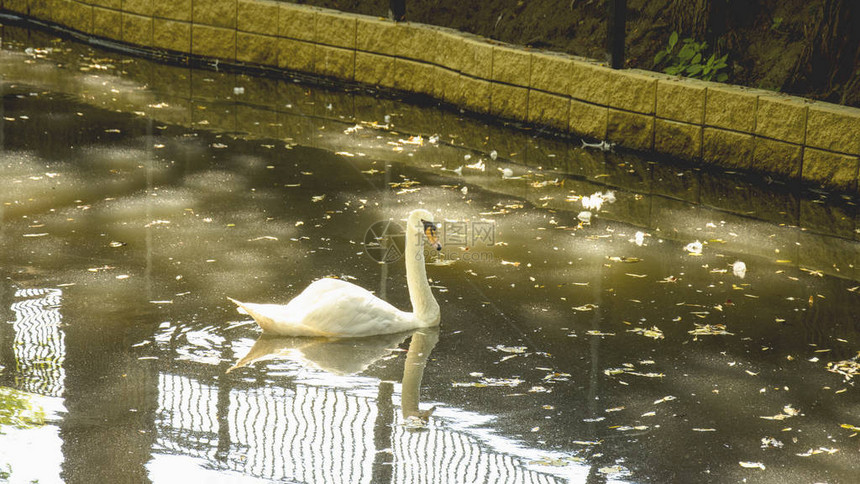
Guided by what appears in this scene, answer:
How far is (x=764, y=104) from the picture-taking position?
9086mm

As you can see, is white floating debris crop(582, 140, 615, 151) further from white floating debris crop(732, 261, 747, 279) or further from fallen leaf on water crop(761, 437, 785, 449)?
fallen leaf on water crop(761, 437, 785, 449)

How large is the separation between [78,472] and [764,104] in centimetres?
668

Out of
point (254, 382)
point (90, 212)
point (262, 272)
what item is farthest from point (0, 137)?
point (254, 382)

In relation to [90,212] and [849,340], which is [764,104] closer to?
[849,340]

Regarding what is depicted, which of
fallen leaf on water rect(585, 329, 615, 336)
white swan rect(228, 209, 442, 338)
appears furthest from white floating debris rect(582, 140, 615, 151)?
white swan rect(228, 209, 442, 338)

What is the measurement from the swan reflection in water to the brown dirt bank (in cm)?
535

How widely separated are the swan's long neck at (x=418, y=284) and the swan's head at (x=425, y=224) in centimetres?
2

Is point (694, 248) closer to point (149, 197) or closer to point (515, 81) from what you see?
point (515, 81)

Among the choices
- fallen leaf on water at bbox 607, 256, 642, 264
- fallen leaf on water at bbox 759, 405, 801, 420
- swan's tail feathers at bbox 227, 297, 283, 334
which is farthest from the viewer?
fallen leaf on water at bbox 607, 256, 642, 264

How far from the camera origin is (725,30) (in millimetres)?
10641

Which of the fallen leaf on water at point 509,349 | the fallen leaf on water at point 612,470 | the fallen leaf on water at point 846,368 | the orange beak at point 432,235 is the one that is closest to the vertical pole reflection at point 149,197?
the orange beak at point 432,235

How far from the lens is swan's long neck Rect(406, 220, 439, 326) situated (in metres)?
5.91

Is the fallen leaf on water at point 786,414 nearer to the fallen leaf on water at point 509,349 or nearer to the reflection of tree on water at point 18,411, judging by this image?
the fallen leaf on water at point 509,349

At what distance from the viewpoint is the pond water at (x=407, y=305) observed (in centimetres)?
470
